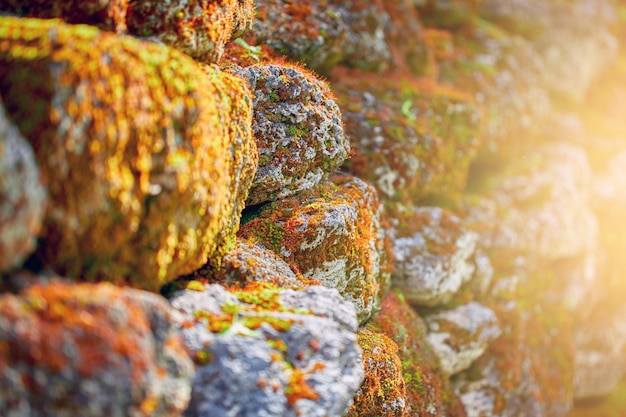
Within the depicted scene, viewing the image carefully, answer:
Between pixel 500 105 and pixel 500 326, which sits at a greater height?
pixel 500 105

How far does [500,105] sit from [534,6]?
45.5 ft

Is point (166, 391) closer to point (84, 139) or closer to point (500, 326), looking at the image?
point (84, 139)

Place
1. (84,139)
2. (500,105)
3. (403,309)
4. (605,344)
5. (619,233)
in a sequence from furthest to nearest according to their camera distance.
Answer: (619,233) → (605,344) → (500,105) → (403,309) → (84,139)

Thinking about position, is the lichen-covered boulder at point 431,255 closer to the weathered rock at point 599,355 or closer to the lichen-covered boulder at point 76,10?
the lichen-covered boulder at point 76,10

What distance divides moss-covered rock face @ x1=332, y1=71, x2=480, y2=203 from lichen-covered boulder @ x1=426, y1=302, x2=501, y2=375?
4.90 m

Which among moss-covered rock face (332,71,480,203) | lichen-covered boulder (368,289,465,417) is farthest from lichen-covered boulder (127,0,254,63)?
lichen-covered boulder (368,289,465,417)


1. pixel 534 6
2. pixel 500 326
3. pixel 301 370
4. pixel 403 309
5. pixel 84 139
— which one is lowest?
pixel 500 326

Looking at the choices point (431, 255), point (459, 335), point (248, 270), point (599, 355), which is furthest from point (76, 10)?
point (599, 355)

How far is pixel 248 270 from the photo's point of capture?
10586 mm

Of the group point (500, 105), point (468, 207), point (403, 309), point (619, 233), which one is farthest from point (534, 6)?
point (403, 309)

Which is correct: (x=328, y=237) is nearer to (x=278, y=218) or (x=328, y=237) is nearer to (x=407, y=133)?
(x=278, y=218)

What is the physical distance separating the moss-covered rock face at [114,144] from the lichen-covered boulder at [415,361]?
8.56 metres

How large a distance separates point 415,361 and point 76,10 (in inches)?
545

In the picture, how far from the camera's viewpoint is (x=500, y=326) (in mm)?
22062
